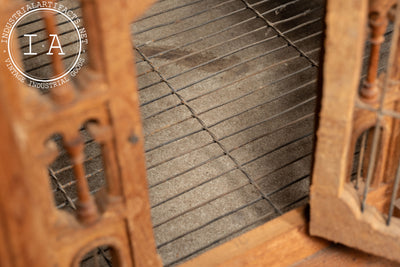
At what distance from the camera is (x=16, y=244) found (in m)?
1.52

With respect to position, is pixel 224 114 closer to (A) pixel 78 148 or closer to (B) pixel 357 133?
(B) pixel 357 133

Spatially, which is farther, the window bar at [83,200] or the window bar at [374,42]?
the window bar at [374,42]

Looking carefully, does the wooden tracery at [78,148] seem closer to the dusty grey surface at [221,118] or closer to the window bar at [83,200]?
the window bar at [83,200]

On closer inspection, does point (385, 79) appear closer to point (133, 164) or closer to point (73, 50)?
point (133, 164)

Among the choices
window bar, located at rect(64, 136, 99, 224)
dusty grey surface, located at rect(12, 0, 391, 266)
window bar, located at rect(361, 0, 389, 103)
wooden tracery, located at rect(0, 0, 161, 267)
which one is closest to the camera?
wooden tracery, located at rect(0, 0, 161, 267)

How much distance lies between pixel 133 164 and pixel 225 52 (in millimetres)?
1339

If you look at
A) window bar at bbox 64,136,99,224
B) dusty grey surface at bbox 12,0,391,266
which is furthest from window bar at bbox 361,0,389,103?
window bar at bbox 64,136,99,224

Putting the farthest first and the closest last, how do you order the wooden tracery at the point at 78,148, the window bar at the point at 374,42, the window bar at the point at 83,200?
the window bar at the point at 374,42 < the window bar at the point at 83,200 < the wooden tracery at the point at 78,148

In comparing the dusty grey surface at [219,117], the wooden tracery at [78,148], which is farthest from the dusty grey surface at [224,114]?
the wooden tracery at [78,148]

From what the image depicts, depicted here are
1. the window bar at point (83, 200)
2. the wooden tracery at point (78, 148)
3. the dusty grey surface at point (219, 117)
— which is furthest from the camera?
the dusty grey surface at point (219, 117)

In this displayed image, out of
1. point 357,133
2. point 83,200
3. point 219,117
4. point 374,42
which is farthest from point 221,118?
point 83,200

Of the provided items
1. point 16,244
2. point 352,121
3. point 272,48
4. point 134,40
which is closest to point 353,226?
point 352,121

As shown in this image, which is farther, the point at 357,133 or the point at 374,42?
the point at 357,133

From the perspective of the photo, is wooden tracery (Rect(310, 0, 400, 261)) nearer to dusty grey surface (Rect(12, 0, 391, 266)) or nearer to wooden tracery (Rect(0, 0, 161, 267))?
dusty grey surface (Rect(12, 0, 391, 266))
